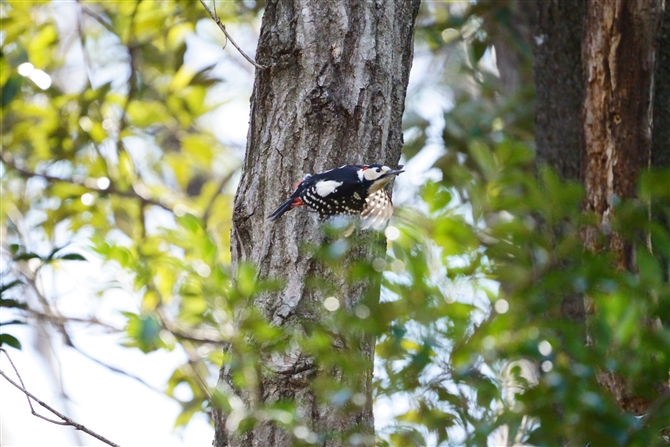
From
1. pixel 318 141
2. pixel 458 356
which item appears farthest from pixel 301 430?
pixel 318 141

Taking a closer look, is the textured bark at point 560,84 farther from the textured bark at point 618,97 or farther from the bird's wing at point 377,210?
the bird's wing at point 377,210

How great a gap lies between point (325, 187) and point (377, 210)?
0.84 feet

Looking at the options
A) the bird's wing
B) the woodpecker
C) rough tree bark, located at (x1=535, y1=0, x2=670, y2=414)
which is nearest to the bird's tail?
the woodpecker

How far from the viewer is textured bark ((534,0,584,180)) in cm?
386

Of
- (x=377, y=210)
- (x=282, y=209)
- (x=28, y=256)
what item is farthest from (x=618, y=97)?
(x=28, y=256)

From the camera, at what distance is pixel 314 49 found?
2.43 meters

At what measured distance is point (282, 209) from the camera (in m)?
2.31

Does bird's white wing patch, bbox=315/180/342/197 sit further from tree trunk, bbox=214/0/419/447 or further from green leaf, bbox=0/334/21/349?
green leaf, bbox=0/334/21/349

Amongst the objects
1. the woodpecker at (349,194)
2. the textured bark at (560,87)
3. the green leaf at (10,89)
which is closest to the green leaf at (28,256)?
the woodpecker at (349,194)

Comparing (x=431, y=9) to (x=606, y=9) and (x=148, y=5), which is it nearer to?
(x=148, y=5)

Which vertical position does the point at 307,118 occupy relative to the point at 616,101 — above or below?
below

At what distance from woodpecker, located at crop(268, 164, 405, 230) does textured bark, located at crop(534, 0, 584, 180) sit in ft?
5.32

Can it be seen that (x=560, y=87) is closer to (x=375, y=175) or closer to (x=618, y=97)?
(x=618, y=97)

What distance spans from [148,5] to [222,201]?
1339 millimetres
